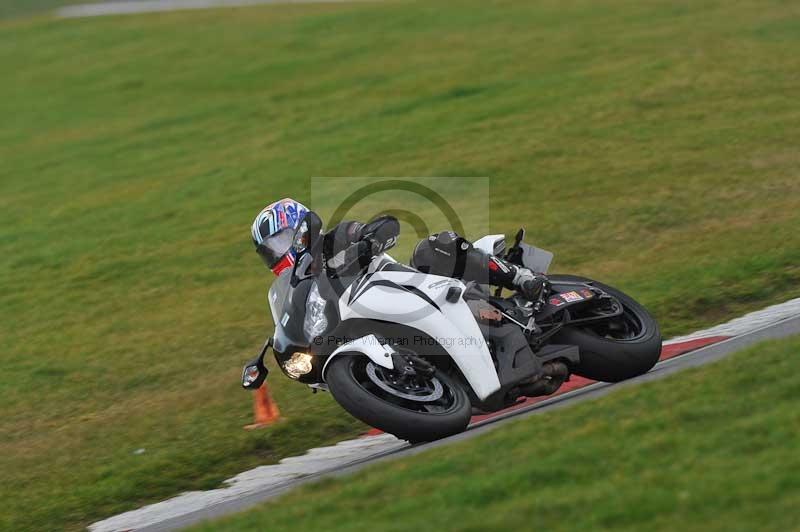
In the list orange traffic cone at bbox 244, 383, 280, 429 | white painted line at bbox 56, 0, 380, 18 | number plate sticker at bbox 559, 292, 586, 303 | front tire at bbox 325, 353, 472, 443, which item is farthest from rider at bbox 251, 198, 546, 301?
white painted line at bbox 56, 0, 380, 18

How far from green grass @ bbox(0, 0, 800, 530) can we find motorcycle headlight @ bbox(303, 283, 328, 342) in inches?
75.8

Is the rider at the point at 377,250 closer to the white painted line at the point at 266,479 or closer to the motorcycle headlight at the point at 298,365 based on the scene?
the motorcycle headlight at the point at 298,365

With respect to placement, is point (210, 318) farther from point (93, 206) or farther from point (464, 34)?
point (464, 34)

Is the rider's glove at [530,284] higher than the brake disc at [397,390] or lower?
higher

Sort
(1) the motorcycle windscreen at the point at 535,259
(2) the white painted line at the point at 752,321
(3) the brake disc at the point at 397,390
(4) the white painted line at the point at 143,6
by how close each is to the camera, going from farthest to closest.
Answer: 1. (4) the white painted line at the point at 143,6
2. (2) the white painted line at the point at 752,321
3. (1) the motorcycle windscreen at the point at 535,259
4. (3) the brake disc at the point at 397,390

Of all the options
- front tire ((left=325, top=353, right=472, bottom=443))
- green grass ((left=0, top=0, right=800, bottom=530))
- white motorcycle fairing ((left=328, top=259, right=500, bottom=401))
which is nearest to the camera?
front tire ((left=325, top=353, right=472, bottom=443))

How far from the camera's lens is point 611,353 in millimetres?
8383

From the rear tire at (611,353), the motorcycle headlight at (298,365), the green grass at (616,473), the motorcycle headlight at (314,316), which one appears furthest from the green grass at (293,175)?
the green grass at (616,473)

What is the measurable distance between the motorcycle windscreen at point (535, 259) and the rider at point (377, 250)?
9.2 inches

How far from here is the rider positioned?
808 cm

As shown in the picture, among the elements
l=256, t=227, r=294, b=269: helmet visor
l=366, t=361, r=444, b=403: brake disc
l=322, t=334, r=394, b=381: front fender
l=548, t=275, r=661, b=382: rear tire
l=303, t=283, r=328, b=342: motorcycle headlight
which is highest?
l=256, t=227, r=294, b=269: helmet visor

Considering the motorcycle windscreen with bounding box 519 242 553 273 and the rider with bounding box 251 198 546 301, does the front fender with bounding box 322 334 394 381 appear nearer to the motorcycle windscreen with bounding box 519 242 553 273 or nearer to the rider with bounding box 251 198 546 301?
the rider with bounding box 251 198 546 301

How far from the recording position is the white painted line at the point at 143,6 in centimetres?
4594

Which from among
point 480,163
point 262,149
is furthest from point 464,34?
point 480,163
